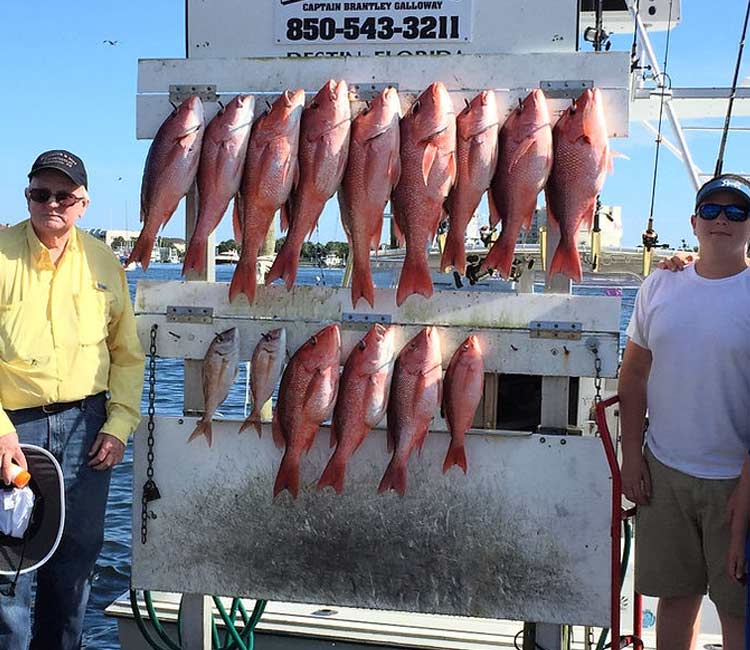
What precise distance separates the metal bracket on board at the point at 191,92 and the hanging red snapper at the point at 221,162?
0.15 meters

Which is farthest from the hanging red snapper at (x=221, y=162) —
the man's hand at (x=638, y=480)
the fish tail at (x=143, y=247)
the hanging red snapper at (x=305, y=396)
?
the man's hand at (x=638, y=480)

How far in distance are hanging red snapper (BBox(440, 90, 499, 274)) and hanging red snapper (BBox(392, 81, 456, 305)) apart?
37 millimetres

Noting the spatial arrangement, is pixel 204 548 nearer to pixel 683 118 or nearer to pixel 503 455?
pixel 503 455

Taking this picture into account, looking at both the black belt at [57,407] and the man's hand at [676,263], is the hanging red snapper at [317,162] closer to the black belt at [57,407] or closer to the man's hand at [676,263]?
the black belt at [57,407]

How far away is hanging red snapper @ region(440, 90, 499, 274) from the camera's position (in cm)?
302

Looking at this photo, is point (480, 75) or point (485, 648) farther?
point (485, 648)

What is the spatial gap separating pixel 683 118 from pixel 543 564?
568 centimetres

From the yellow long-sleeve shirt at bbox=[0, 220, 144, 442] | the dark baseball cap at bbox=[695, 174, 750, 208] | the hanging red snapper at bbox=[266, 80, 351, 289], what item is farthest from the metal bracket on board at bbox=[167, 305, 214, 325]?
the dark baseball cap at bbox=[695, 174, 750, 208]

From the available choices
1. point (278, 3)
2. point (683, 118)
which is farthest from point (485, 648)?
point (683, 118)

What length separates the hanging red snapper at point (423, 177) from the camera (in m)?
3.00

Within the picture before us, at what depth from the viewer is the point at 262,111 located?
3.29m

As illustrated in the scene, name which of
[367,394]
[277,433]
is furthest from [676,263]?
[277,433]

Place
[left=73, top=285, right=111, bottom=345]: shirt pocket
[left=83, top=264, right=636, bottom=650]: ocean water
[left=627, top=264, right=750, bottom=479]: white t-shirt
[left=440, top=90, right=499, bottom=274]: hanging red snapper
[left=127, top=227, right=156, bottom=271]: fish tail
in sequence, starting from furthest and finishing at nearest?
1. [left=83, top=264, right=636, bottom=650]: ocean water
2. [left=73, top=285, right=111, bottom=345]: shirt pocket
3. [left=127, top=227, right=156, bottom=271]: fish tail
4. [left=440, top=90, right=499, bottom=274]: hanging red snapper
5. [left=627, top=264, right=750, bottom=479]: white t-shirt

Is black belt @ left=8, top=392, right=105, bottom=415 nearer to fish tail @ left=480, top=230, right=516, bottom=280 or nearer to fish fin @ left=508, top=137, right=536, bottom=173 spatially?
fish tail @ left=480, top=230, right=516, bottom=280
